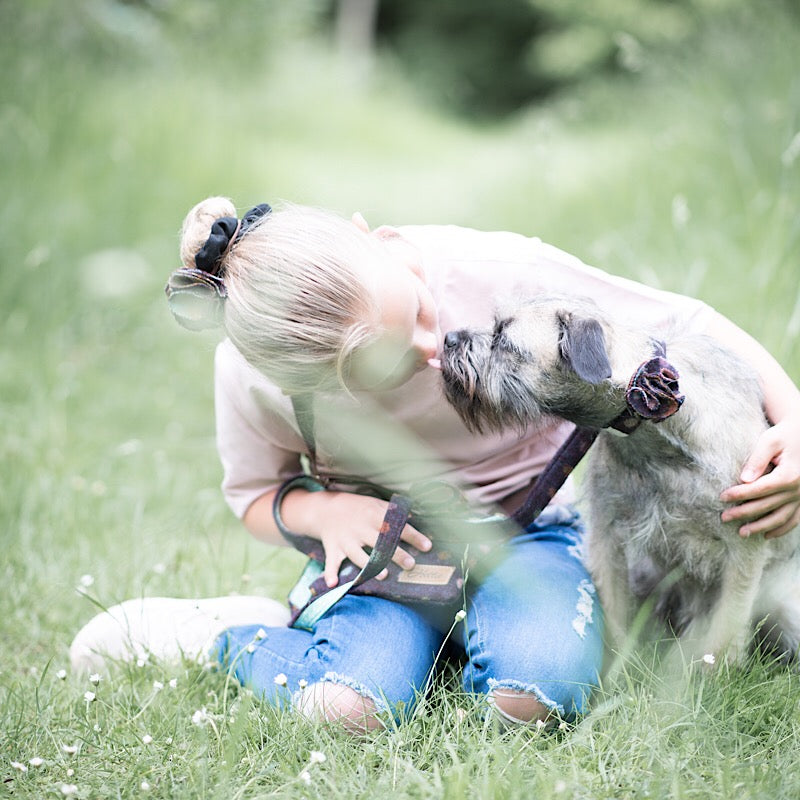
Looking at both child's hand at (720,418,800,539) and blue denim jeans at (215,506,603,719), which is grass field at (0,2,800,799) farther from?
child's hand at (720,418,800,539)

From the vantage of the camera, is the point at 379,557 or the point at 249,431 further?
the point at 249,431

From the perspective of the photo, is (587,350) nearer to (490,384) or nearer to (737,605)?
(490,384)

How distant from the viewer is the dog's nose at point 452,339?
2684 mm

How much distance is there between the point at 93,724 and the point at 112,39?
26.6 feet

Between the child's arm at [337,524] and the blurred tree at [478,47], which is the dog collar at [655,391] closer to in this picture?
the child's arm at [337,524]

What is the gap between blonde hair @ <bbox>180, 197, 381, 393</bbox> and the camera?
2.44 m

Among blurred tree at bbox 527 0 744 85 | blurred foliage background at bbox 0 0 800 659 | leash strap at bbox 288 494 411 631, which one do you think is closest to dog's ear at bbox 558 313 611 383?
leash strap at bbox 288 494 411 631

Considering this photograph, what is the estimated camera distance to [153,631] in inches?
114

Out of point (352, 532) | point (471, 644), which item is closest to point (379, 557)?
point (352, 532)

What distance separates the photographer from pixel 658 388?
7.63 feet

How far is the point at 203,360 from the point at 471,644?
11.9ft

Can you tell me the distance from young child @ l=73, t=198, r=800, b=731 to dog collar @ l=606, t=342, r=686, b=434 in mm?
308

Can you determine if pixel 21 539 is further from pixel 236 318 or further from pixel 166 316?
pixel 166 316

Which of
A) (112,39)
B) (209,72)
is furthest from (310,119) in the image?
(112,39)
